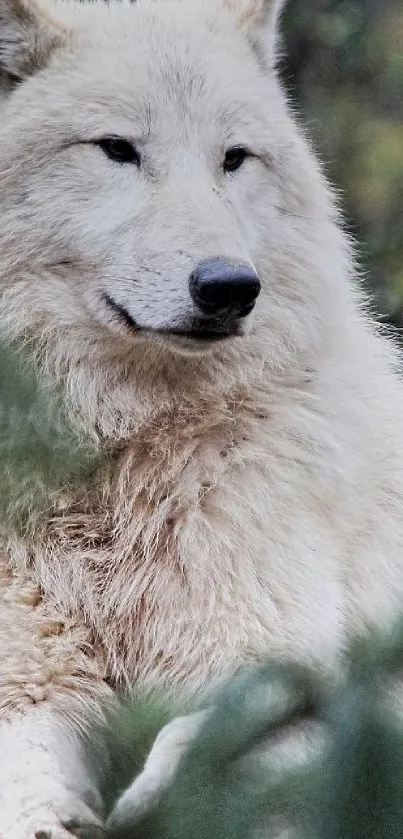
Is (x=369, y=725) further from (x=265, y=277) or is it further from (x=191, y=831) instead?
(x=265, y=277)

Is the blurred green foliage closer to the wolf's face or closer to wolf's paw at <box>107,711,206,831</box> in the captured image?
wolf's paw at <box>107,711,206,831</box>

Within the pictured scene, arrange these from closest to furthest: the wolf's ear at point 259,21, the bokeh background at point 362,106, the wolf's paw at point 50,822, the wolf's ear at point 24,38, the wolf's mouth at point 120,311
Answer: the wolf's paw at point 50,822
the wolf's mouth at point 120,311
the wolf's ear at point 24,38
the wolf's ear at point 259,21
the bokeh background at point 362,106

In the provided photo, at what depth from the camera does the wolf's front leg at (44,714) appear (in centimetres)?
188

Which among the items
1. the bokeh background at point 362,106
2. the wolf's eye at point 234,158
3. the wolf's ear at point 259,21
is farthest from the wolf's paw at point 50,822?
the bokeh background at point 362,106

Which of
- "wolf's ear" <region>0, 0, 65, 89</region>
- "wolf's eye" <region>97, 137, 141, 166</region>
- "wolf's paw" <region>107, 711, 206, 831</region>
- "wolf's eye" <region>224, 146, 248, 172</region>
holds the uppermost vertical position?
"wolf's ear" <region>0, 0, 65, 89</region>

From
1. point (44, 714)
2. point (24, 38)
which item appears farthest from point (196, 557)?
point (24, 38)

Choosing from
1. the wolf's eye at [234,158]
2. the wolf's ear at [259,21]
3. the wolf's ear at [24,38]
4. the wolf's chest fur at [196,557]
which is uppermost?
the wolf's ear at [259,21]

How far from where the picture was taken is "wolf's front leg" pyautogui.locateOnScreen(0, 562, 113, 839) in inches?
74.0

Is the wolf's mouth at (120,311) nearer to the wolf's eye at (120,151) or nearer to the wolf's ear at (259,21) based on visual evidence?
the wolf's eye at (120,151)

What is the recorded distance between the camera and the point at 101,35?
103 inches

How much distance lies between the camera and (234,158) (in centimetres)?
264

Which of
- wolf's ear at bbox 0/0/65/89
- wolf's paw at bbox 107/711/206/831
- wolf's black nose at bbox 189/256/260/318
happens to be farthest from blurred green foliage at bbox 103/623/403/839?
wolf's ear at bbox 0/0/65/89

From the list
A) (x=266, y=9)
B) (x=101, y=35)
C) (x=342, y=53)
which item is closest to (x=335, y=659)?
(x=101, y=35)

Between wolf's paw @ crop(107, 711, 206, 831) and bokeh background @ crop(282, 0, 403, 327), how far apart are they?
8.54 ft
